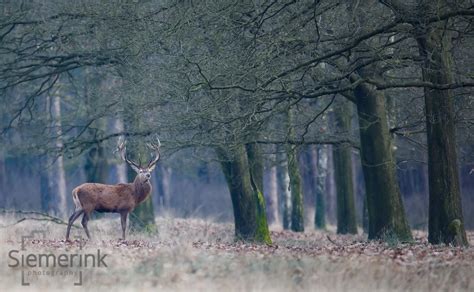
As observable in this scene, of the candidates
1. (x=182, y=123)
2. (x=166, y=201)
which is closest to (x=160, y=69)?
(x=182, y=123)

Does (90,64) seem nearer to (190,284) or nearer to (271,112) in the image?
(271,112)

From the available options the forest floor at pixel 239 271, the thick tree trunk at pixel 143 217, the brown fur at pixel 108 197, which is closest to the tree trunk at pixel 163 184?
the thick tree trunk at pixel 143 217

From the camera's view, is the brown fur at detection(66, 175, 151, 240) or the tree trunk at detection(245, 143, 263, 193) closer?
the brown fur at detection(66, 175, 151, 240)

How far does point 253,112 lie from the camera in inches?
684

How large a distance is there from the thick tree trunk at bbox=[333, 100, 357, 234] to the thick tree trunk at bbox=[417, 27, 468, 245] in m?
8.21

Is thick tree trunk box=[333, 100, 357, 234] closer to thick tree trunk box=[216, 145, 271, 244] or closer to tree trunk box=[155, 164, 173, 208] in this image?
thick tree trunk box=[216, 145, 271, 244]

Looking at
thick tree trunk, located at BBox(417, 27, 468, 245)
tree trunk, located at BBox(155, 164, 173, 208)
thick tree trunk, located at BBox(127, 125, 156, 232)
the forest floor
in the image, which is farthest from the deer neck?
tree trunk, located at BBox(155, 164, 173, 208)

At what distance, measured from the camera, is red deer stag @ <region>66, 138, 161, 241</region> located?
66.4 feet

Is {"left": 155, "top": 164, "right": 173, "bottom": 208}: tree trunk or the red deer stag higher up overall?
{"left": 155, "top": 164, "right": 173, "bottom": 208}: tree trunk

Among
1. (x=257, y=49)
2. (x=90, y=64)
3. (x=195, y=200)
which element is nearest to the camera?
(x=257, y=49)

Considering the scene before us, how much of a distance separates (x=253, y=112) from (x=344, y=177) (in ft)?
32.8

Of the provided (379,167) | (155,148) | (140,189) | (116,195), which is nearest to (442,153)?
(379,167)

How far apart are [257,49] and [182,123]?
3.08m

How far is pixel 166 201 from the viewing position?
46.6 metres
